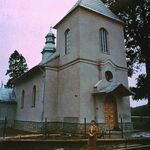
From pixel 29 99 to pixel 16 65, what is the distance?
3016 cm

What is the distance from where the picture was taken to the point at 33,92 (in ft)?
76.2

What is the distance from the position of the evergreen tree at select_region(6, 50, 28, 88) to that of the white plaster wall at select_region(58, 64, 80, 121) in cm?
3222

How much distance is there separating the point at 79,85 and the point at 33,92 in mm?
7093

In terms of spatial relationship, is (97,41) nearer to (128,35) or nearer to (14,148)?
(128,35)

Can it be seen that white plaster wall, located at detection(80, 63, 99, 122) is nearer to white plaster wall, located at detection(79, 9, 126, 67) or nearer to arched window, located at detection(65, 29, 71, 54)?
white plaster wall, located at detection(79, 9, 126, 67)

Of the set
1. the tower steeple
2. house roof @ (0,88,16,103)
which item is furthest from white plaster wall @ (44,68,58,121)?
the tower steeple

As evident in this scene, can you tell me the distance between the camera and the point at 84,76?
1819cm

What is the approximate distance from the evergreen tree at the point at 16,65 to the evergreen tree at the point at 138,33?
29.4m

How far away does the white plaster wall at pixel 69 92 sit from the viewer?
1795 cm

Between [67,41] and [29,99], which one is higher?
[67,41]

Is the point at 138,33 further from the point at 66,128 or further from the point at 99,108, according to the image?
the point at 66,128

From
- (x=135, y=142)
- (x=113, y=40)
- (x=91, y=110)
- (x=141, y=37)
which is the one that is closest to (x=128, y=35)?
(x=141, y=37)

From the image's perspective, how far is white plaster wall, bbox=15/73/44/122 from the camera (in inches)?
825

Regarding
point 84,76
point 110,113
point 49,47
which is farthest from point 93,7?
point 49,47
